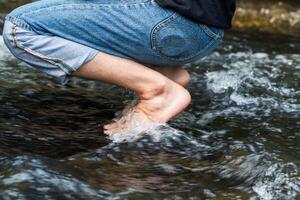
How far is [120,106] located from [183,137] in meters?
0.64

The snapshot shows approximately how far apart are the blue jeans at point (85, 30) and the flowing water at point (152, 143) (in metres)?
0.38

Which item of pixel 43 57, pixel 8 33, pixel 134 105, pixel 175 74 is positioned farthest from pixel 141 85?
pixel 8 33

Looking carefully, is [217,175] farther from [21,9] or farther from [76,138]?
[21,9]

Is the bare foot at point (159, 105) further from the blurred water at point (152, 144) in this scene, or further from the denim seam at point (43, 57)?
the denim seam at point (43, 57)

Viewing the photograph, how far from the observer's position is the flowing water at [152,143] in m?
2.35

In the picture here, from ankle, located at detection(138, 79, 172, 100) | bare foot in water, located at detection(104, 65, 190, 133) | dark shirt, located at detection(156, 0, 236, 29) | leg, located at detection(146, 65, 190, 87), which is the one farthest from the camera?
leg, located at detection(146, 65, 190, 87)

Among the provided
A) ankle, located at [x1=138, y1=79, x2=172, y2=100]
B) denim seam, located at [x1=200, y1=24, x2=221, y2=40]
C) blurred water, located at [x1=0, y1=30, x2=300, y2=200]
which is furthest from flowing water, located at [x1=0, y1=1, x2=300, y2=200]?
denim seam, located at [x1=200, y1=24, x2=221, y2=40]

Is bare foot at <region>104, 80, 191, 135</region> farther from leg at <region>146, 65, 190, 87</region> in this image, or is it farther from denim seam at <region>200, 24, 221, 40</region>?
denim seam at <region>200, 24, 221, 40</region>

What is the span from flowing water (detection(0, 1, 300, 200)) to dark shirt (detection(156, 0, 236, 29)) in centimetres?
55

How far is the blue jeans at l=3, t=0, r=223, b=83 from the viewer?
276cm

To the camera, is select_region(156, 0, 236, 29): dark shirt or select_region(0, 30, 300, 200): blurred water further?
select_region(156, 0, 236, 29): dark shirt

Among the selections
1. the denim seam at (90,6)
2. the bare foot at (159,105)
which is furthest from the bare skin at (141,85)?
the denim seam at (90,6)

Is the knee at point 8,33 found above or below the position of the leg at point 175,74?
above

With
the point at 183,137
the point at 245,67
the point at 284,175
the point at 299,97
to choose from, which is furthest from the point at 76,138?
the point at 245,67
